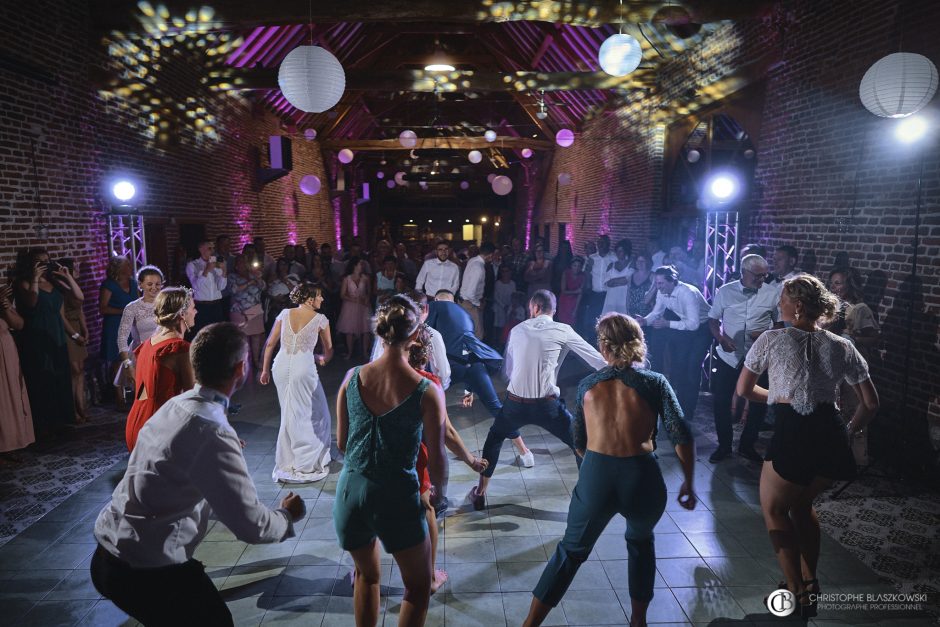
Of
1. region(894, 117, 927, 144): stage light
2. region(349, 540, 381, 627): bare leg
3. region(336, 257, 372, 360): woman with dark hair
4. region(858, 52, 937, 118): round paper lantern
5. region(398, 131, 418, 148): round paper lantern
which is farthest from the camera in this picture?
region(398, 131, 418, 148): round paper lantern

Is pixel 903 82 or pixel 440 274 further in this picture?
pixel 440 274

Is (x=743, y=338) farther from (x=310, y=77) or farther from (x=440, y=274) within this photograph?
(x=310, y=77)

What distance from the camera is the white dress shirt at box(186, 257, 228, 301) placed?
288 inches

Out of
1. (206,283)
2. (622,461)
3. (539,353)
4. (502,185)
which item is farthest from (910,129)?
(502,185)

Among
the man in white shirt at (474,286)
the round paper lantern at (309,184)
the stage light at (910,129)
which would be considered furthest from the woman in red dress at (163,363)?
the round paper lantern at (309,184)

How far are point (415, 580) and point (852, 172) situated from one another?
5.21 m

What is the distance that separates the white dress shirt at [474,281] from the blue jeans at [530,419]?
13.8ft

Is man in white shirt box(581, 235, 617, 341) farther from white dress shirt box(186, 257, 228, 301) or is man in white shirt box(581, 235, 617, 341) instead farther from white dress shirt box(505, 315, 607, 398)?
white dress shirt box(186, 257, 228, 301)

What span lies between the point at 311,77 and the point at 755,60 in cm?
507

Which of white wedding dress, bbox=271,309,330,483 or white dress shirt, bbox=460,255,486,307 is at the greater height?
white dress shirt, bbox=460,255,486,307

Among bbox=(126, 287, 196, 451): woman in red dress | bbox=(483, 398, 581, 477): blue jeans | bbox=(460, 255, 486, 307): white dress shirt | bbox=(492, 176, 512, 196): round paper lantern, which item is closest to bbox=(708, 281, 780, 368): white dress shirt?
bbox=(483, 398, 581, 477): blue jeans

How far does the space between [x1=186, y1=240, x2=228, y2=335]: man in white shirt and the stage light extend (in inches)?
292

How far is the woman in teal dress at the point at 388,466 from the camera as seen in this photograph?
211cm

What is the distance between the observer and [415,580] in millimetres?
2184
